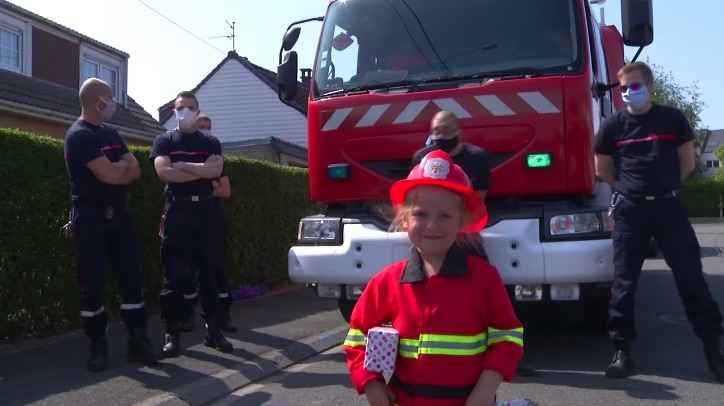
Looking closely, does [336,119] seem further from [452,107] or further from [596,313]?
[596,313]

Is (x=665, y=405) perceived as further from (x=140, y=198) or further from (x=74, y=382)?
→ (x=140, y=198)

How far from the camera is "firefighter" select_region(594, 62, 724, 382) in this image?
5121 millimetres

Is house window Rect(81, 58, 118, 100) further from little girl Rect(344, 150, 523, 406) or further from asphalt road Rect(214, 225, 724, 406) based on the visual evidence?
little girl Rect(344, 150, 523, 406)

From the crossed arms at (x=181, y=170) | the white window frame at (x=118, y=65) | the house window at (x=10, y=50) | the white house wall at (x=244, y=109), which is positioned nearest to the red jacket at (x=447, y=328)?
the crossed arms at (x=181, y=170)

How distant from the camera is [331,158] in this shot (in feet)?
19.9

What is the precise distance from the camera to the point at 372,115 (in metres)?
5.89

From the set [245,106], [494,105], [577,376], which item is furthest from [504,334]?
[245,106]

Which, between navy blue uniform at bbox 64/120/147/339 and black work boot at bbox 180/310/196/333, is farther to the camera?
black work boot at bbox 180/310/196/333

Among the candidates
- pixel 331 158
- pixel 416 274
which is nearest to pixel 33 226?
pixel 331 158

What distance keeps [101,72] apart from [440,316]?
65.3 ft

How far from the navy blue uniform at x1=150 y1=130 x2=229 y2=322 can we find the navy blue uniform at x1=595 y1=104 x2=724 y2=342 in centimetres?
304

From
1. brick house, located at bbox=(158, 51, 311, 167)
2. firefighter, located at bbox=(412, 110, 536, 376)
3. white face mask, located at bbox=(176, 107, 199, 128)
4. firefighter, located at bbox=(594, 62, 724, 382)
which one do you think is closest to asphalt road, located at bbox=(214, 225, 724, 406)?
firefighter, located at bbox=(594, 62, 724, 382)

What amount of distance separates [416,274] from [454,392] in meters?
0.40

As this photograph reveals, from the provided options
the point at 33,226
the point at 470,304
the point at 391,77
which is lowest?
the point at 470,304
